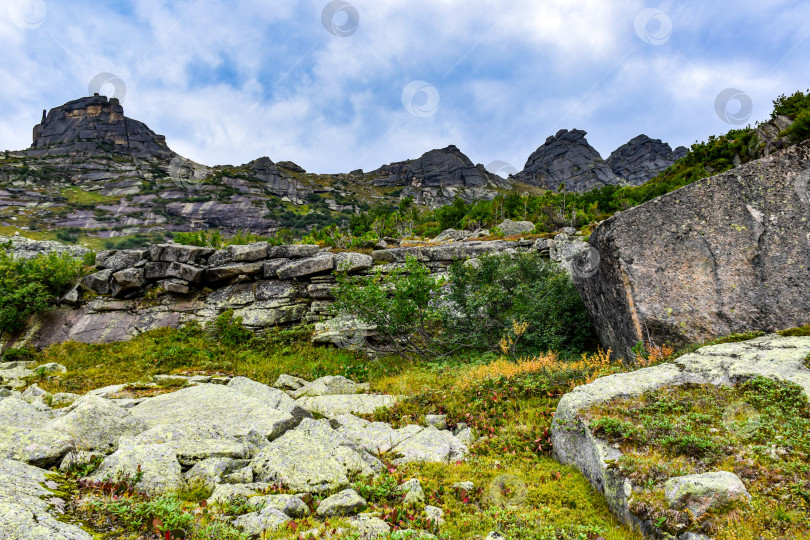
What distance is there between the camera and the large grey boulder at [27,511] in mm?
3555

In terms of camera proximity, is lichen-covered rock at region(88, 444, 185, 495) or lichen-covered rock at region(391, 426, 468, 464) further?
lichen-covered rock at region(391, 426, 468, 464)

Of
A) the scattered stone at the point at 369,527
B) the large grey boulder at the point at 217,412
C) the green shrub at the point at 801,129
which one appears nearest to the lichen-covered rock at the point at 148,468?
the large grey boulder at the point at 217,412

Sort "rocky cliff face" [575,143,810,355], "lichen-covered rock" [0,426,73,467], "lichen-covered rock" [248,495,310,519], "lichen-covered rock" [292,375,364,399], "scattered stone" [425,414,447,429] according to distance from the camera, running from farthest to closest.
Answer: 1. "lichen-covered rock" [292,375,364,399]
2. "rocky cliff face" [575,143,810,355]
3. "scattered stone" [425,414,447,429]
4. "lichen-covered rock" [0,426,73,467]
5. "lichen-covered rock" [248,495,310,519]

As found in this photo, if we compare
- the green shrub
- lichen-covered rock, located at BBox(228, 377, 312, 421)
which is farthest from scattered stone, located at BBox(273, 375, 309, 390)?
the green shrub

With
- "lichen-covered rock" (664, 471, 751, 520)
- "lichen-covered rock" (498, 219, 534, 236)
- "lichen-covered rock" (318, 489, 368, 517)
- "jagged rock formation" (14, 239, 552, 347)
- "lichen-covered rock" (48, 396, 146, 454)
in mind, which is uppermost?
"lichen-covered rock" (498, 219, 534, 236)

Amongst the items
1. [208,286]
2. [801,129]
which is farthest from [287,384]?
[801,129]

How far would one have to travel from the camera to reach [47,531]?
145 inches

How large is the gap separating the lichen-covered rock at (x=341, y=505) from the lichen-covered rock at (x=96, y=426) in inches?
169

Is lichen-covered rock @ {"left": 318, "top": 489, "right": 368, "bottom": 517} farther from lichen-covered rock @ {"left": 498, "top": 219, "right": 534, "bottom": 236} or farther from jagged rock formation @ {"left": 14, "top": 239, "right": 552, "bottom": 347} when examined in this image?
lichen-covered rock @ {"left": 498, "top": 219, "right": 534, "bottom": 236}

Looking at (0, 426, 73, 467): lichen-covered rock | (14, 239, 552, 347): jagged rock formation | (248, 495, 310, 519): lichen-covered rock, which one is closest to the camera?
(248, 495, 310, 519): lichen-covered rock

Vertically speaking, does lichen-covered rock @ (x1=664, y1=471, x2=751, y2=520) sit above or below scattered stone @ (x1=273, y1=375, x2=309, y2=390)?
below

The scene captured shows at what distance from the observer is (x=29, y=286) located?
23.4 m

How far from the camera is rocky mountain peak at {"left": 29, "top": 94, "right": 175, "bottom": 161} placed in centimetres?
18251

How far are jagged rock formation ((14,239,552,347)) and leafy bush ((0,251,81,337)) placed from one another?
0.93 m
